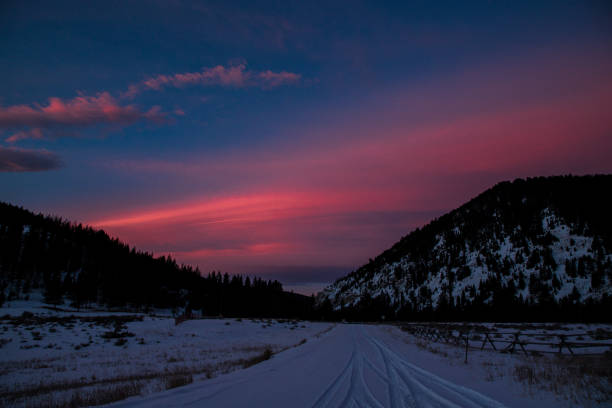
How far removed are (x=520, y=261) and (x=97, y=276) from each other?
13276cm

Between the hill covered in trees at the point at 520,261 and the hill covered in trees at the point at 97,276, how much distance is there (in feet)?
211

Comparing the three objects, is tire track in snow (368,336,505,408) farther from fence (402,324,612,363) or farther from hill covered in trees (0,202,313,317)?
hill covered in trees (0,202,313,317)

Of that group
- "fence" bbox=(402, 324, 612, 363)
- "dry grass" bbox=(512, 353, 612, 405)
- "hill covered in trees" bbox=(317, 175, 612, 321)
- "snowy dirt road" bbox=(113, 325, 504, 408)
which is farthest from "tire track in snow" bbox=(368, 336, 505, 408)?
"hill covered in trees" bbox=(317, 175, 612, 321)

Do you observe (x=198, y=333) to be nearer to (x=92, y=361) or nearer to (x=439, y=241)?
(x=92, y=361)

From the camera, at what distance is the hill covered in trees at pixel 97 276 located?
3639 inches

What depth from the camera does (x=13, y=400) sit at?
1068cm

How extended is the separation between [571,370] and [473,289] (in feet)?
360

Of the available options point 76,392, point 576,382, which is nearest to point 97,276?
point 76,392

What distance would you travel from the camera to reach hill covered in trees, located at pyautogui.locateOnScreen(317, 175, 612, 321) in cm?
8612

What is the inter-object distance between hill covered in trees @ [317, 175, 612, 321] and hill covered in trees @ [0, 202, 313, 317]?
64.3 metres

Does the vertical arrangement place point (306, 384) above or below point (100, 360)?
above

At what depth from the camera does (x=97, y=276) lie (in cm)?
10150

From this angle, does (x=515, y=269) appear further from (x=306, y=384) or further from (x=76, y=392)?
(x=76, y=392)

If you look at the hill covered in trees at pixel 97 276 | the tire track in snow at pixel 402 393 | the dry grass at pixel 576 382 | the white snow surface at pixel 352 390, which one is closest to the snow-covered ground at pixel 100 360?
the white snow surface at pixel 352 390
